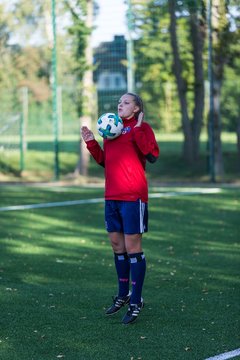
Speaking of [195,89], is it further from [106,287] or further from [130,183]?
[130,183]

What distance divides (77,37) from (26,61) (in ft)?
14.3

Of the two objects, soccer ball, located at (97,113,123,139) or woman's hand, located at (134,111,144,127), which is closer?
soccer ball, located at (97,113,123,139)

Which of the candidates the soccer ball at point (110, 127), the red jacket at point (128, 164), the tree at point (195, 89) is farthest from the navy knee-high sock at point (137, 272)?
the tree at point (195, 89)

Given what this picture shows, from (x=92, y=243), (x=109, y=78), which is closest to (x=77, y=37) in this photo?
(x=109, y=78)

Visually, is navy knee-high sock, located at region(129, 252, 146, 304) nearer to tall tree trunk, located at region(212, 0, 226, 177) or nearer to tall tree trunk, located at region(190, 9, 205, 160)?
tall tree trunk, located at region(212, 0, 226, 177)

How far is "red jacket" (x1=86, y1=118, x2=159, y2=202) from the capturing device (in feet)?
23.7

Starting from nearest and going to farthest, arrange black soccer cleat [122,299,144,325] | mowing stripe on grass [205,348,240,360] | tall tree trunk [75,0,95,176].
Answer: mowing stripe on grass [205,348,240,360] → black soccer cleat [122,299,144,325] → tall tree trunk [75,0,95,176]

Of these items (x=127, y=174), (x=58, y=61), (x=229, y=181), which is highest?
(x=58, y=61)

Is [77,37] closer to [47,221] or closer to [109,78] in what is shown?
[109,78]

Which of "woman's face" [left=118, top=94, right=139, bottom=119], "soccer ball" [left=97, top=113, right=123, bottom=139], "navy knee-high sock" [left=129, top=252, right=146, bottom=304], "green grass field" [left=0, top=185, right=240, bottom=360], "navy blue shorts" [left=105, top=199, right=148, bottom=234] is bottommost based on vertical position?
"green grass field" [left=0, top=185, right=240, bottom=360]

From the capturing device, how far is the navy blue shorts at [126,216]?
7.22m

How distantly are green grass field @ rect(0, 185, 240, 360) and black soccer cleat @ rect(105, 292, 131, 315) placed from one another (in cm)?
6

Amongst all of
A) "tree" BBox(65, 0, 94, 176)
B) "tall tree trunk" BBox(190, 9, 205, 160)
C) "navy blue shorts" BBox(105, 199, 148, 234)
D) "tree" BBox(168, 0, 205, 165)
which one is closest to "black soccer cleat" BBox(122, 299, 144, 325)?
"navy blue shorts" BBox(105, 199, 148, 234)

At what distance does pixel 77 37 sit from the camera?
2280 cm
